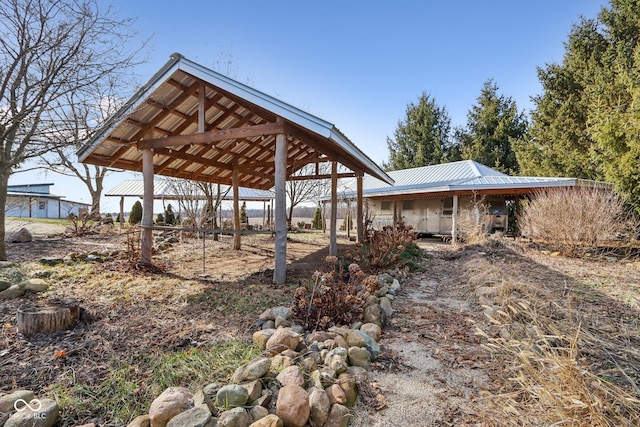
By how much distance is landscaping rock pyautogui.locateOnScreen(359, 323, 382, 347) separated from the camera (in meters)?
3.08

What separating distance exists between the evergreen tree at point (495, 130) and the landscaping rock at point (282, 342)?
2463 centimetres

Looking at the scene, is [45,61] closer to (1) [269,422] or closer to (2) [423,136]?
(1) [269,422]

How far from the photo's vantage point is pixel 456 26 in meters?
8.92

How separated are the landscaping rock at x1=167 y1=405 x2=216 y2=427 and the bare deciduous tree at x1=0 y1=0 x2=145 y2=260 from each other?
4124 mm

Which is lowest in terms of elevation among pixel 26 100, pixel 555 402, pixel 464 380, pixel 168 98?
pixel 464 380

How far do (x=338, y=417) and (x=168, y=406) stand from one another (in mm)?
1066

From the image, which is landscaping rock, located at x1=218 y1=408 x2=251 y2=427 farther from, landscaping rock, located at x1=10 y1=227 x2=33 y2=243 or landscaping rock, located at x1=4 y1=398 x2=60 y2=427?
landscaping rock, located at x1=10 y1=227 x2=33 y2=243

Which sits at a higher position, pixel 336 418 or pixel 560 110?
pixel 560 110

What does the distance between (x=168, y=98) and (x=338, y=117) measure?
11.7m

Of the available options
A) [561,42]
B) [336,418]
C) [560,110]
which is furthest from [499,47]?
[336,418]

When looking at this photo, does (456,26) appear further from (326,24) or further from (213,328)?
(213,328)

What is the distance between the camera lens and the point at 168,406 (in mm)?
1834

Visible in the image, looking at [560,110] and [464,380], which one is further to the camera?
[560,110]

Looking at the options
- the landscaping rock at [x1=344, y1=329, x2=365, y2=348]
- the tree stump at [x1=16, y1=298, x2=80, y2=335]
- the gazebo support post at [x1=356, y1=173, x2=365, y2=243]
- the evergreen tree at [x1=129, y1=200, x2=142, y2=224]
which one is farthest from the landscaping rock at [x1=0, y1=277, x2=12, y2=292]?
the evergreen tree at [x1=129, y1=200, x2=142, y2=224]
